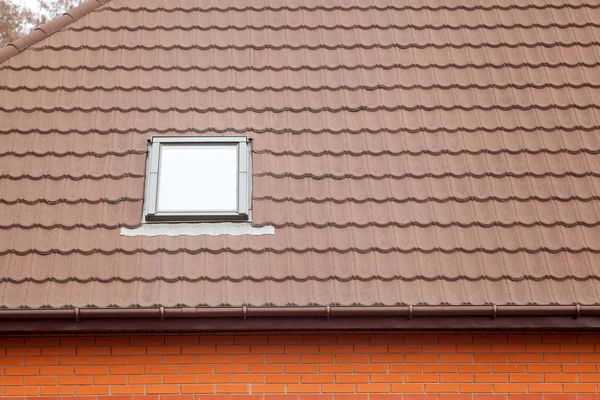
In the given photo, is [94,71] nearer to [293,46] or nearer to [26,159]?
[26,159]

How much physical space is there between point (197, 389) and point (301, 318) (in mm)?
880

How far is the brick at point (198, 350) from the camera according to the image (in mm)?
5011

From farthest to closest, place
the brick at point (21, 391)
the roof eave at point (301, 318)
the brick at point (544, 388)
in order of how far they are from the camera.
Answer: the brick at point (544, 388), the brick at point (21, 391), the roof eave at point (301, 318)

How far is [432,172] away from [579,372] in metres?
1.83

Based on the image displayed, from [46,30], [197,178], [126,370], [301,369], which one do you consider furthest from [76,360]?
[46,30]

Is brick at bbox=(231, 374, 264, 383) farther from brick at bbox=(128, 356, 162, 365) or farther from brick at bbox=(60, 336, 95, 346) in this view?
brick at bbox=(60, 336, 95, 346)

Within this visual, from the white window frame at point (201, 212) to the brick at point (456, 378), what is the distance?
1.84m

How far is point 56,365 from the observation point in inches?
195

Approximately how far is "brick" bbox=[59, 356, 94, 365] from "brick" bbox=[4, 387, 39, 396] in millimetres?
256

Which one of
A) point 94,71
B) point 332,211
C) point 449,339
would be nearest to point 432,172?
point 332,211

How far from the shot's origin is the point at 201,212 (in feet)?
17.9

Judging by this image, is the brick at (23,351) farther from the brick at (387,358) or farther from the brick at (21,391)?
the brick at (387,358)

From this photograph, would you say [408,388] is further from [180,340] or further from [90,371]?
[90,371]

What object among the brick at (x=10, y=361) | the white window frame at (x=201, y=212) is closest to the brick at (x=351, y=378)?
the white window frame at (x=201, y=212)
